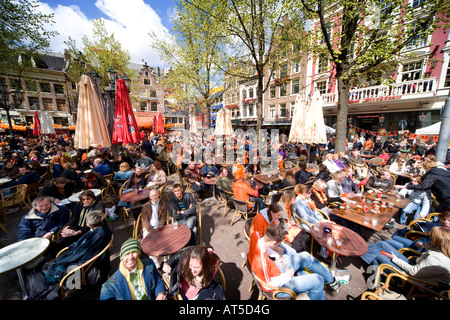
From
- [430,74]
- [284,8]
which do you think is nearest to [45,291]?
[284,8]

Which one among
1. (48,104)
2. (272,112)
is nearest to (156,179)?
(272,112)

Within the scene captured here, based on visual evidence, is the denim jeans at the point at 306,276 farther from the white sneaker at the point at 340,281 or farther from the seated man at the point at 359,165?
the seated man at the point at 359,165

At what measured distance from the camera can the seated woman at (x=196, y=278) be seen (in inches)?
77.1

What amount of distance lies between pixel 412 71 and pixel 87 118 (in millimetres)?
19736

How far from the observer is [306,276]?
7.54 ft

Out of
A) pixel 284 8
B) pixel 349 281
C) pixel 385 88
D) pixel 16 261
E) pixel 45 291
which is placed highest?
pixel 284 8

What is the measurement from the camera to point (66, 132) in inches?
968

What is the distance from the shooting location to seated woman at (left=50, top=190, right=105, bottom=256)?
2.99m

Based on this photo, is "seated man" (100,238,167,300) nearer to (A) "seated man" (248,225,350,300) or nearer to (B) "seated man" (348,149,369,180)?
(A) "seated man" (248,225,350,300)

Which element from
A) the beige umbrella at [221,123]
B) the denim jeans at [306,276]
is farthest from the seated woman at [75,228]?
the beige umbrella at [221,123]

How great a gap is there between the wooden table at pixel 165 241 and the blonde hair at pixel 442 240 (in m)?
3.55

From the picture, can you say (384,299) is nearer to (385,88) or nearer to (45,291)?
(45,291)
